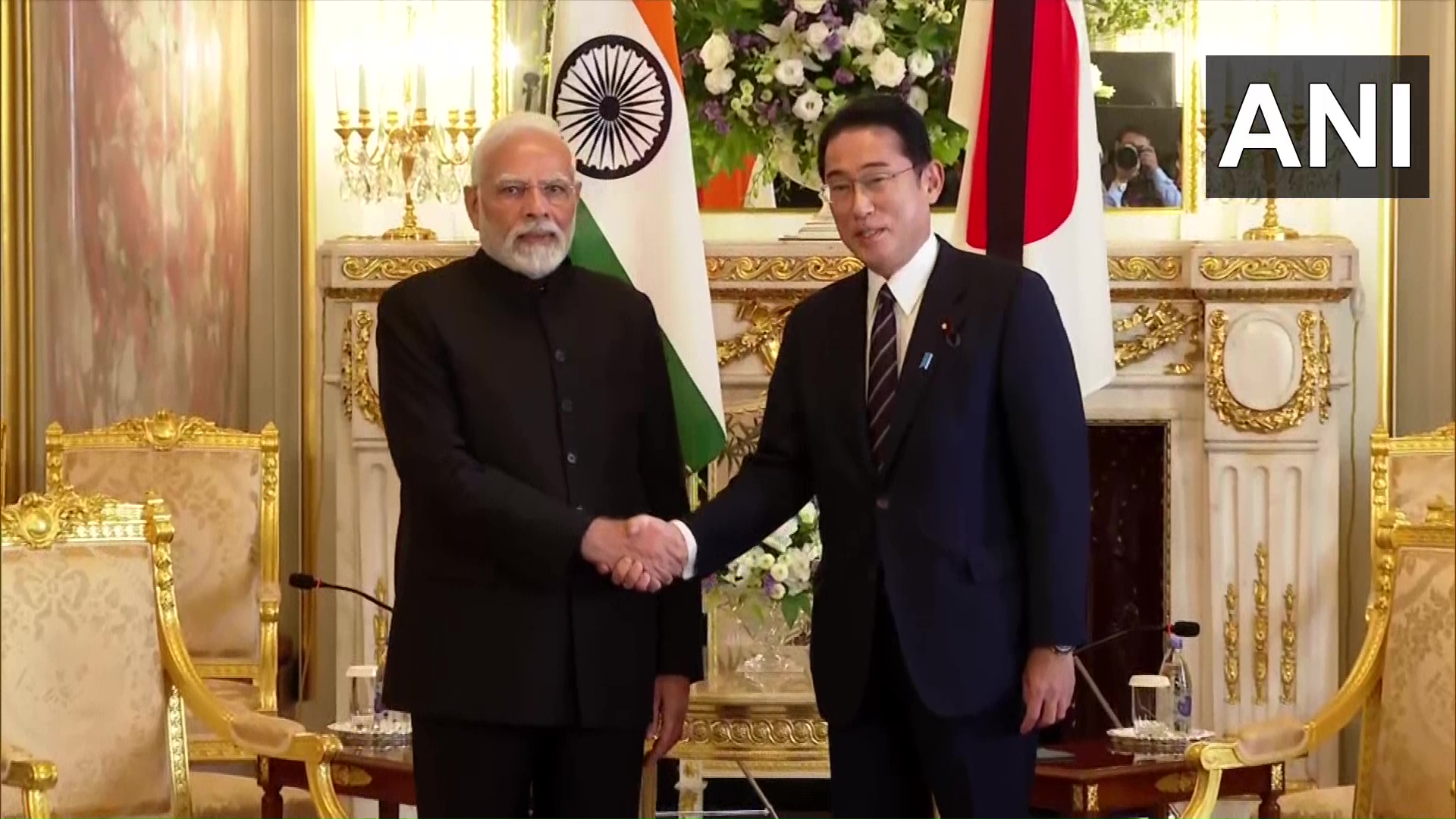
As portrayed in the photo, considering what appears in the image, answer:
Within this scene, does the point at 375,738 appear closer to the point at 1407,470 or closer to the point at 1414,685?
the point at 1414,685

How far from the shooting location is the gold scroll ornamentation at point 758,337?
6273 mm

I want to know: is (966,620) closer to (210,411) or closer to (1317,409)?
(1317,409)

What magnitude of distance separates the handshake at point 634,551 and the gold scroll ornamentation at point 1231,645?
3.38 metres

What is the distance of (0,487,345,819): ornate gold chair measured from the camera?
3.88 meters

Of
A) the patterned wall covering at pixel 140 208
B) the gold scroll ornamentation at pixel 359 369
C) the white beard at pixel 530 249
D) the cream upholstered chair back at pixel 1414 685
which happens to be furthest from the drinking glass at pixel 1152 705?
the patterned wall covering at pixel 140 208

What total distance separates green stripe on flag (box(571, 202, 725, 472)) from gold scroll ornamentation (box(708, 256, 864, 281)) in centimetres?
204

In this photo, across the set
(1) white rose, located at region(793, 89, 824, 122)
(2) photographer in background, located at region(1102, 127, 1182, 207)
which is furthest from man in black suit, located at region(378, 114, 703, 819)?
(2) photographer in background, located at region(1102, 127, 1182, 207)

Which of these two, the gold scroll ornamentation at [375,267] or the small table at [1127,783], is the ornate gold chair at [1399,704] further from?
the gold scroll ornamentation at [375,267]

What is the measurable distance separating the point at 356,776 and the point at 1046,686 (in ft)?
6.12

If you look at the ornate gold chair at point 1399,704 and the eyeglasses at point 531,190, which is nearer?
the eyeglasses at point 531,190

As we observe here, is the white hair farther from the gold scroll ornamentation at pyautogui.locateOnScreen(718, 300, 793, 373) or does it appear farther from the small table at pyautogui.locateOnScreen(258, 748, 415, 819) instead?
the gold scroll ornamentation at pyautogui.locateOnScreen(718, 300, 793, 373)

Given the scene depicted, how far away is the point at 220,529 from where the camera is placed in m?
6.14

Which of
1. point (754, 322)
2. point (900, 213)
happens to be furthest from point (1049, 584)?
point (754, 322)

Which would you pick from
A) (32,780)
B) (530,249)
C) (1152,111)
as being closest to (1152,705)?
(530,249)
